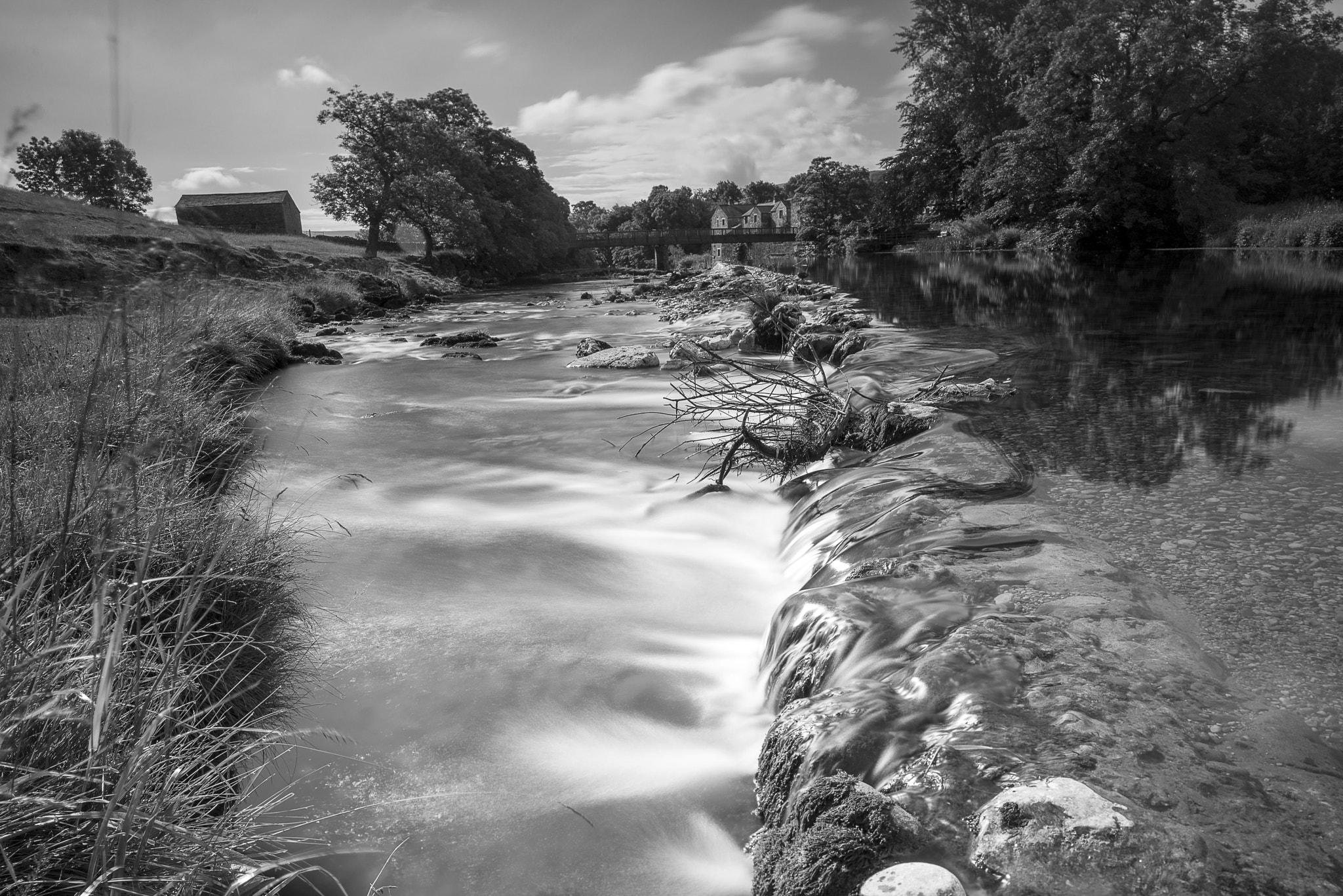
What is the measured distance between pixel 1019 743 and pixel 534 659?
102 inches

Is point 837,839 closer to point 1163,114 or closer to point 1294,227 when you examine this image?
point 1294,227

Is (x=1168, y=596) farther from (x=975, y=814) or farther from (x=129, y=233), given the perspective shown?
(x=129, y=233)

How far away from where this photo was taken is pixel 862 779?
280cm

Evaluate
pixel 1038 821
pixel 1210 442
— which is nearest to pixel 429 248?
pixel 1210 442

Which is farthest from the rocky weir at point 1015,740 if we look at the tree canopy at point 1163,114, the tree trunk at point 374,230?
the tree trunk at point 374,230

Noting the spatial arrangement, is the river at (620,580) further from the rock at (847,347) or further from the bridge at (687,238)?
the bridge at (687,238)

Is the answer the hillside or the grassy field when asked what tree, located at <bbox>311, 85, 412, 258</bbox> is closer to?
the hillside

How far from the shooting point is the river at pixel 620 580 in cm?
318

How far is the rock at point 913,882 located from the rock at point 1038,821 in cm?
23

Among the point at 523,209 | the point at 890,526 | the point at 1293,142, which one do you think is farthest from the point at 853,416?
the point at 523,209

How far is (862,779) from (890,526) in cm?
234

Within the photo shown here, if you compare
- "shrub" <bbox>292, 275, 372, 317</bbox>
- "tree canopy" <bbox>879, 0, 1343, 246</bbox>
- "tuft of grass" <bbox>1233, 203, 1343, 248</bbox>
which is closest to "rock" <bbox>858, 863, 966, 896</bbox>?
"shrub" <bbox>292, 275, 372, 317</bbox>

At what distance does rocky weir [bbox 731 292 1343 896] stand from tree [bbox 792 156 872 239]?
2659 inches

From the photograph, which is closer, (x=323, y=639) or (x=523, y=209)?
(x=323, y=639)
